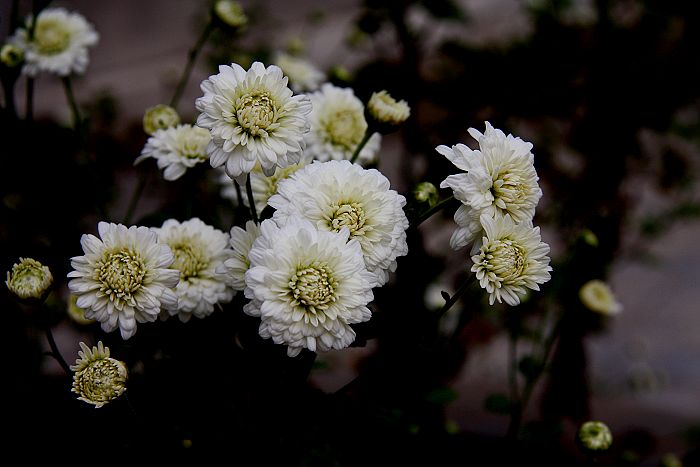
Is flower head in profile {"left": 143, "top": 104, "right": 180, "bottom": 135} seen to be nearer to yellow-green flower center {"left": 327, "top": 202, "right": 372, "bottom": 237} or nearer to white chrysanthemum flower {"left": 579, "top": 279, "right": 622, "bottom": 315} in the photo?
yellow-green flower center {"left": 327, "top": 202, "right": 372, "bottom": 237}

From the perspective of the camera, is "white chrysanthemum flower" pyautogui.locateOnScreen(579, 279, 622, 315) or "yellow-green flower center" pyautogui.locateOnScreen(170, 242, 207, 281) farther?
"white chrysanthemum flower" pyautogui.locateOnScreen(579, 279, 622, 315)

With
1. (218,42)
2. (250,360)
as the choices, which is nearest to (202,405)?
(250,360)

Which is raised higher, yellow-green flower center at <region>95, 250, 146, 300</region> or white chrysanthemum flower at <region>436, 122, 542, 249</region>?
white chrysanthemum flower at <region>436, 122, 542, 249</region>

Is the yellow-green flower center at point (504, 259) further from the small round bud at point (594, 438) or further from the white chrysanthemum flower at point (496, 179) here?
the small round bud at point (594, 438)

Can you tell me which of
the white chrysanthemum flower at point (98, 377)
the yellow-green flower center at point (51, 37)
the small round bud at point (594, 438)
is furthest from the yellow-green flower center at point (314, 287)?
the yellow-green flower center at point (51, 37)

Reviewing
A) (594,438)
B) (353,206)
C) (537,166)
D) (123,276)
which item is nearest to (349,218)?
(353,206)

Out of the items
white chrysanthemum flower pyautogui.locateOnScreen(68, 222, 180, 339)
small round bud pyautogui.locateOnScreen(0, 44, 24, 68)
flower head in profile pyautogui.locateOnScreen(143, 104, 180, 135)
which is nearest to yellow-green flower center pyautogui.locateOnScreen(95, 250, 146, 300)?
white chrysanthemum flower pyautogui.locateOnScreen(68, 222, 180, 339)

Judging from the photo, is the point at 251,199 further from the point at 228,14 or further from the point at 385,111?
the point at 228,14
